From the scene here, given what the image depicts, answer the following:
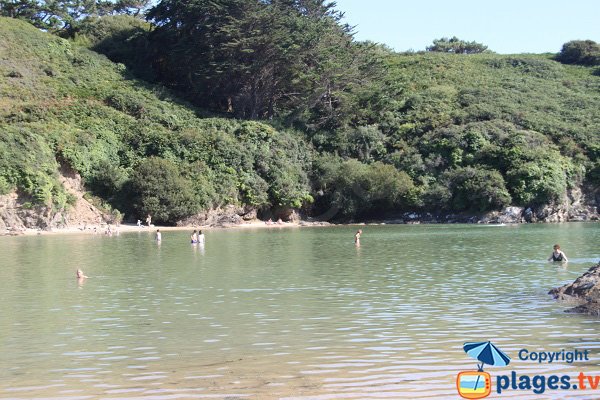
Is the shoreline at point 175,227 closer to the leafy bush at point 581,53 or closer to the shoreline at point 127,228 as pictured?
the shoreline at point 127,228

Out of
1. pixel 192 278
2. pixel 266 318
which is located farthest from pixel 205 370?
pixel 192 278

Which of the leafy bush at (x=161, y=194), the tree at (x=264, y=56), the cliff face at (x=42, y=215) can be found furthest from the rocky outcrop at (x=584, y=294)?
the tree at (x=264, y=56)

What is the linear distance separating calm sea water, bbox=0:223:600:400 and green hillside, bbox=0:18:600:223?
27536 millimetres

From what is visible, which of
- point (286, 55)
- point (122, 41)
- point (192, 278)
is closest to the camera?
point (192, 278)

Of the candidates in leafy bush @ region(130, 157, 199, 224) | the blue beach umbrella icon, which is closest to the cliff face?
leafy bush @ region(130, 157, 199, 224)

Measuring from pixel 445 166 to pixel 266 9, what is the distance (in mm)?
23932

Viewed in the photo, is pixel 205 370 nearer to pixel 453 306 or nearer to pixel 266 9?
pixel 453 306

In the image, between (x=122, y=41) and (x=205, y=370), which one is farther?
(x=122, y=41)

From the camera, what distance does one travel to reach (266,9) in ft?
255

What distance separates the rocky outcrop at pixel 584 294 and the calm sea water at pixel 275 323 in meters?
0.48

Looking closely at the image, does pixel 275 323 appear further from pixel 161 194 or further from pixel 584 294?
pixel 161 194

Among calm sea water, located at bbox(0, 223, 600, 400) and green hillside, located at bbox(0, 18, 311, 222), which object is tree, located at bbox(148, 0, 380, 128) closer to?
green hillside, located at bbox(0, 18, 311, 222)

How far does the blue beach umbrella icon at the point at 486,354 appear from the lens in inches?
490

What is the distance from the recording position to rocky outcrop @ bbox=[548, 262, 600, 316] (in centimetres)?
1743
